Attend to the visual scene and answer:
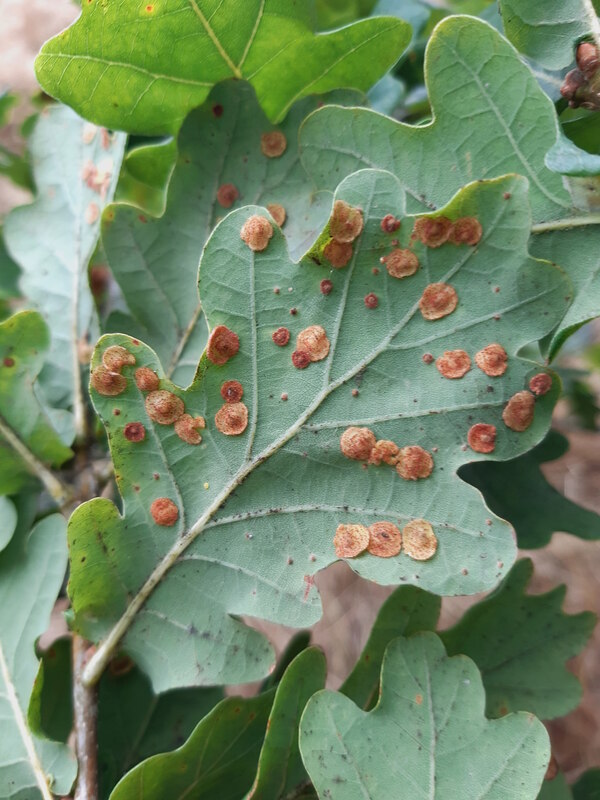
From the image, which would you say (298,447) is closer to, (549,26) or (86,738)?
(86,738)

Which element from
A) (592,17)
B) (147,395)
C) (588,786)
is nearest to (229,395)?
(147,395)

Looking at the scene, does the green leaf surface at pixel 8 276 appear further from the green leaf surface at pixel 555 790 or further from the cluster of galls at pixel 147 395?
the green leaf surface at pixel 555 790

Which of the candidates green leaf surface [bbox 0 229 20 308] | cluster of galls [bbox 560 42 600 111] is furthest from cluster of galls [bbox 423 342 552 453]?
green leaf surface [bbox 0 229 20 308]

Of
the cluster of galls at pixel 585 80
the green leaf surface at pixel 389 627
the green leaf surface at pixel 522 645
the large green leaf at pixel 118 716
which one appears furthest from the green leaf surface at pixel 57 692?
the cluster of galls at pixel 585 80

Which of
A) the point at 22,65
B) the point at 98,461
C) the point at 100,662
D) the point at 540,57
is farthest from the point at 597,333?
the point at 22,65

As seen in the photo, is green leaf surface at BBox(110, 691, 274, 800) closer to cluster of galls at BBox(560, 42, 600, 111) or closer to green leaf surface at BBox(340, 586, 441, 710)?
green leaf surface at BBox(340, 586, 441, 710)

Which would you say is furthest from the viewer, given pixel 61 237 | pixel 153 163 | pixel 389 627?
pixel 61 237
